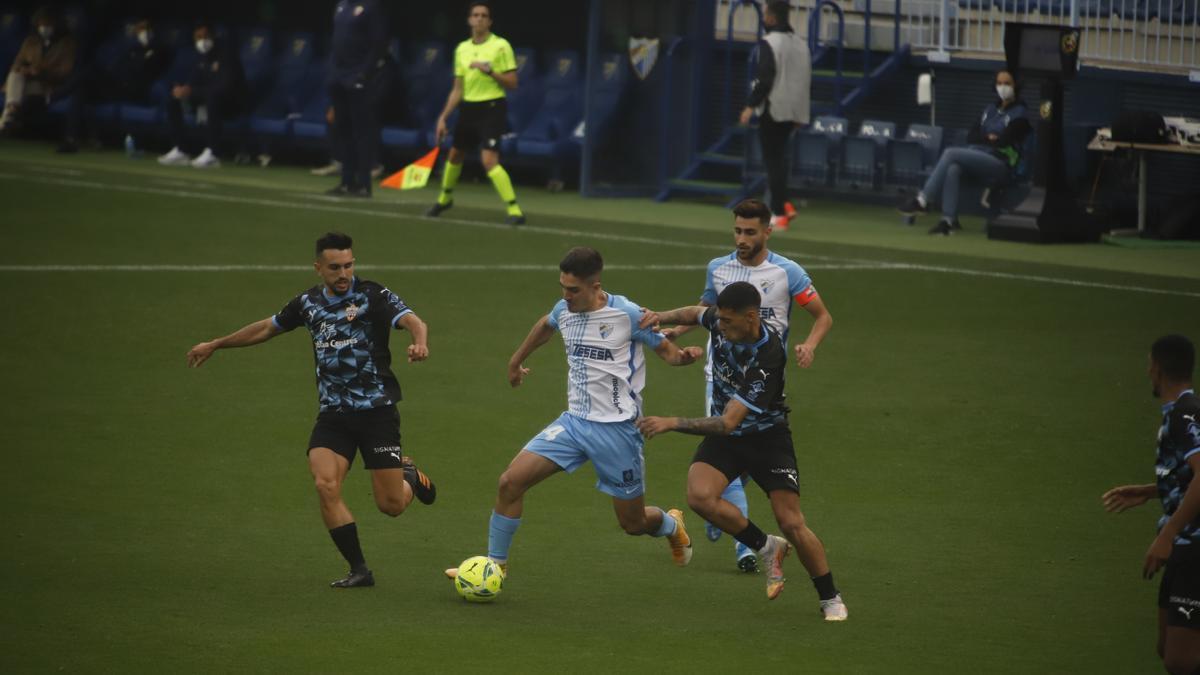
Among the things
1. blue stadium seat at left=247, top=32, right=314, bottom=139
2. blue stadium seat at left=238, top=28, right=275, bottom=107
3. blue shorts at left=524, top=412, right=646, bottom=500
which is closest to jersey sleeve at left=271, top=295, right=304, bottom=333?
blue shorts at left=524, top=412, right=646, bottom=500

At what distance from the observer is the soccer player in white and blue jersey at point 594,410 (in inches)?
341

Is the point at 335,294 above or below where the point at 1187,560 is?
above

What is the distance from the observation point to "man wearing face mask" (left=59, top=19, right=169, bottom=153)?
3117cm

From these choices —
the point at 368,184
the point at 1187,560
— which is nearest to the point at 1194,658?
the point at 1187,560

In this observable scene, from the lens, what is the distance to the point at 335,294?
9.09 metres

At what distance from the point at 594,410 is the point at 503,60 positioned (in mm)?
13511

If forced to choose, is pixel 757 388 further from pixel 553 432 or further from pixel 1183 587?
pixel 1183 587

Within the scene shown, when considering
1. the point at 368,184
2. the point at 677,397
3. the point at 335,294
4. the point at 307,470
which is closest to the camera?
the point at 335,294

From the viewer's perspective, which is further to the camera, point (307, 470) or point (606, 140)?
point (606, 140)

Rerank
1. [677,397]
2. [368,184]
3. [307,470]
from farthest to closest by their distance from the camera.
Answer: [368,184] < [677,397] < [307,470]

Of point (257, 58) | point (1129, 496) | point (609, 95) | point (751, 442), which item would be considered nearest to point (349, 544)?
point (751, 442)

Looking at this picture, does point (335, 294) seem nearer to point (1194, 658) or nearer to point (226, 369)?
point (1194, 658)

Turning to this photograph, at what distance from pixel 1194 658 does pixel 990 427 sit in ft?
19.0

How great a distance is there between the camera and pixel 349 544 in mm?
8695
